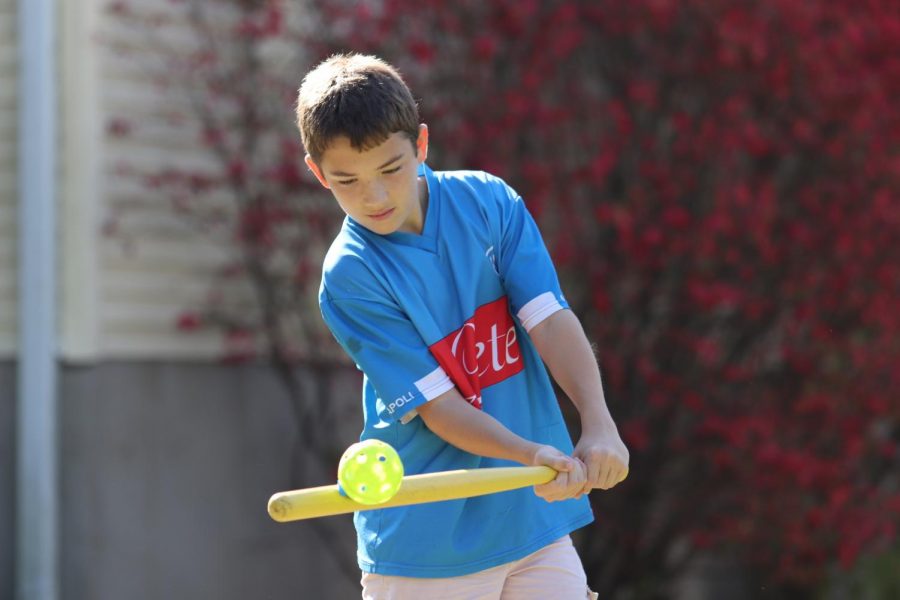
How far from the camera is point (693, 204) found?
6.39 m

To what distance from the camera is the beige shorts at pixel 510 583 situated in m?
3.02

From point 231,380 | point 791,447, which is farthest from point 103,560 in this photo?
point 791,447

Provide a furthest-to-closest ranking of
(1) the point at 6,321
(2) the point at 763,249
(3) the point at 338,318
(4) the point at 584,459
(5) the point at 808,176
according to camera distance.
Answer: (5) the point at 808,176 < (2) the point at 763,249 < (1) the point at 6,321 < (3) the point at 338,318 < (4) the point at 584,459

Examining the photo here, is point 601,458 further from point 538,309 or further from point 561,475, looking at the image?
point 538,309

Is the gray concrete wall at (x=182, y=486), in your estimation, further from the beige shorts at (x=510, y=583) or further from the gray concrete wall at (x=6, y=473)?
the beige shorts at (x=510, y=583)

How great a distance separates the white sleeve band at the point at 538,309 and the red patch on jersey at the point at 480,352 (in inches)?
2.9

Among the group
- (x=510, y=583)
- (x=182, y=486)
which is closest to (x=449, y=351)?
(x=510, y=583)

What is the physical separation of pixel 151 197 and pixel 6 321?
0.82 meters

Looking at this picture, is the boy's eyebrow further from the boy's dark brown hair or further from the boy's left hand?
the boy's left hand

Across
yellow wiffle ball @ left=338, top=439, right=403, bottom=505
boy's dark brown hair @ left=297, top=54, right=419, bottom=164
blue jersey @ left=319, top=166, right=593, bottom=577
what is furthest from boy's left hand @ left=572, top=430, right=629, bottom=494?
boy's dark brown hair @ left=297, top=54, right=419, bottom=164

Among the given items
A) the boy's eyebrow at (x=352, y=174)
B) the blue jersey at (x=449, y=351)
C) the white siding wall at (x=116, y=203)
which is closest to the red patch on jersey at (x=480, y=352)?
the blue jersey at (x=449, y=351)

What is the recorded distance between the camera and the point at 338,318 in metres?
3.11

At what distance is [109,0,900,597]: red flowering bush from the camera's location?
623 centimetres

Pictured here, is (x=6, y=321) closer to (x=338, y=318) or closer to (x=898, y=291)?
(x=338, y=318)
